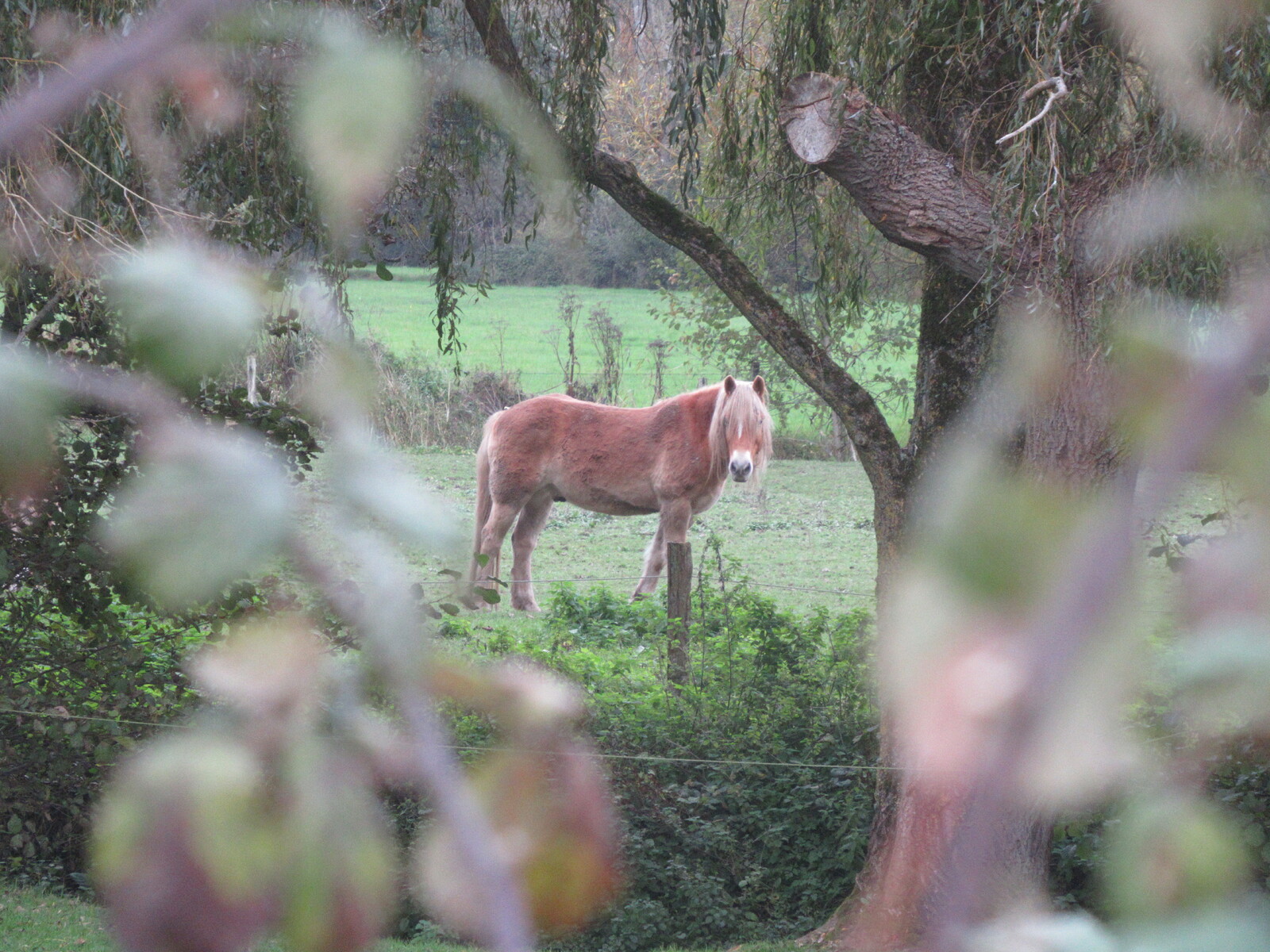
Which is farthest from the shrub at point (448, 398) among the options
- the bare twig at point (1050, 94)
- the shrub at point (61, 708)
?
the bare twig at point (1050, 94)

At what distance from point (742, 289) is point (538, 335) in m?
15.8

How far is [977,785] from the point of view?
0.82ft

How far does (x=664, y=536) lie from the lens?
27.0ft

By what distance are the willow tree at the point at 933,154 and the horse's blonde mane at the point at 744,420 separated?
2.92 meters

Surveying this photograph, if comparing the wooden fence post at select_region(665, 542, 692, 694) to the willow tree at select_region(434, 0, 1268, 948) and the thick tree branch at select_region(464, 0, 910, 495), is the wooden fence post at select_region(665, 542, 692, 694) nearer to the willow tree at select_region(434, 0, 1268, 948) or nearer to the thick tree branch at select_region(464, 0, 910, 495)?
the willow tree at select_region(434, 0, 1268, 948)

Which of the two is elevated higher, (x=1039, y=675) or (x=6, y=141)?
(x=6, y=141)

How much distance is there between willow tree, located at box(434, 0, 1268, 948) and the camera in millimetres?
2834

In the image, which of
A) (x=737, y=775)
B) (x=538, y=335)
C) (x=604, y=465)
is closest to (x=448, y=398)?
(x=538, y=335)

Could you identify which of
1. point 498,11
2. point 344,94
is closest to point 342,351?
point 344,94

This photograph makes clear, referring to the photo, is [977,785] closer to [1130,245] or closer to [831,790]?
[1130,245]

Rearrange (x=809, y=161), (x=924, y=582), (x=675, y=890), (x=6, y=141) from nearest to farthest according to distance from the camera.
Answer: (x=924, y=582)
(x=6, y=141)
(x=809, y=161)
(x=675, y=890)

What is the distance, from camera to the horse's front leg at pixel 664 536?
814 cm

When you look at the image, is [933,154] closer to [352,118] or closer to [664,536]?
[352,118]

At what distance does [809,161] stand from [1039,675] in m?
3.29
